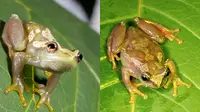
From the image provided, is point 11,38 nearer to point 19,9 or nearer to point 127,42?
point 19,9

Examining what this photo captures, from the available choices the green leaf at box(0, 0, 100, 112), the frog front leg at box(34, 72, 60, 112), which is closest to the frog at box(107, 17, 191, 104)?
the green leaf at box(0, 0, 100, 112)

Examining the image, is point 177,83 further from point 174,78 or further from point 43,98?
point 43,98

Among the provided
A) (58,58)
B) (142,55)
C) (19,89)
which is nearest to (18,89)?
(19,89)

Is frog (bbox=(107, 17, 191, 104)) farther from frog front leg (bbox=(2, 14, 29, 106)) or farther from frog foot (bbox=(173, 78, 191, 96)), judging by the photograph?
frog front leg (bbox=(2, 14, 29, 106))

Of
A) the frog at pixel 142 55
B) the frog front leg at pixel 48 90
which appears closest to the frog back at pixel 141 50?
the frog at pixel 142 55

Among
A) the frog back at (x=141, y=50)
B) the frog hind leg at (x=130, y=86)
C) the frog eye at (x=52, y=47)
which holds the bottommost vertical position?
the frog hind leg at (x=130, y=86)

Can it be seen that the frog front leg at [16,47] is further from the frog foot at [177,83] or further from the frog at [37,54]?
the frog foot at [177,83]
